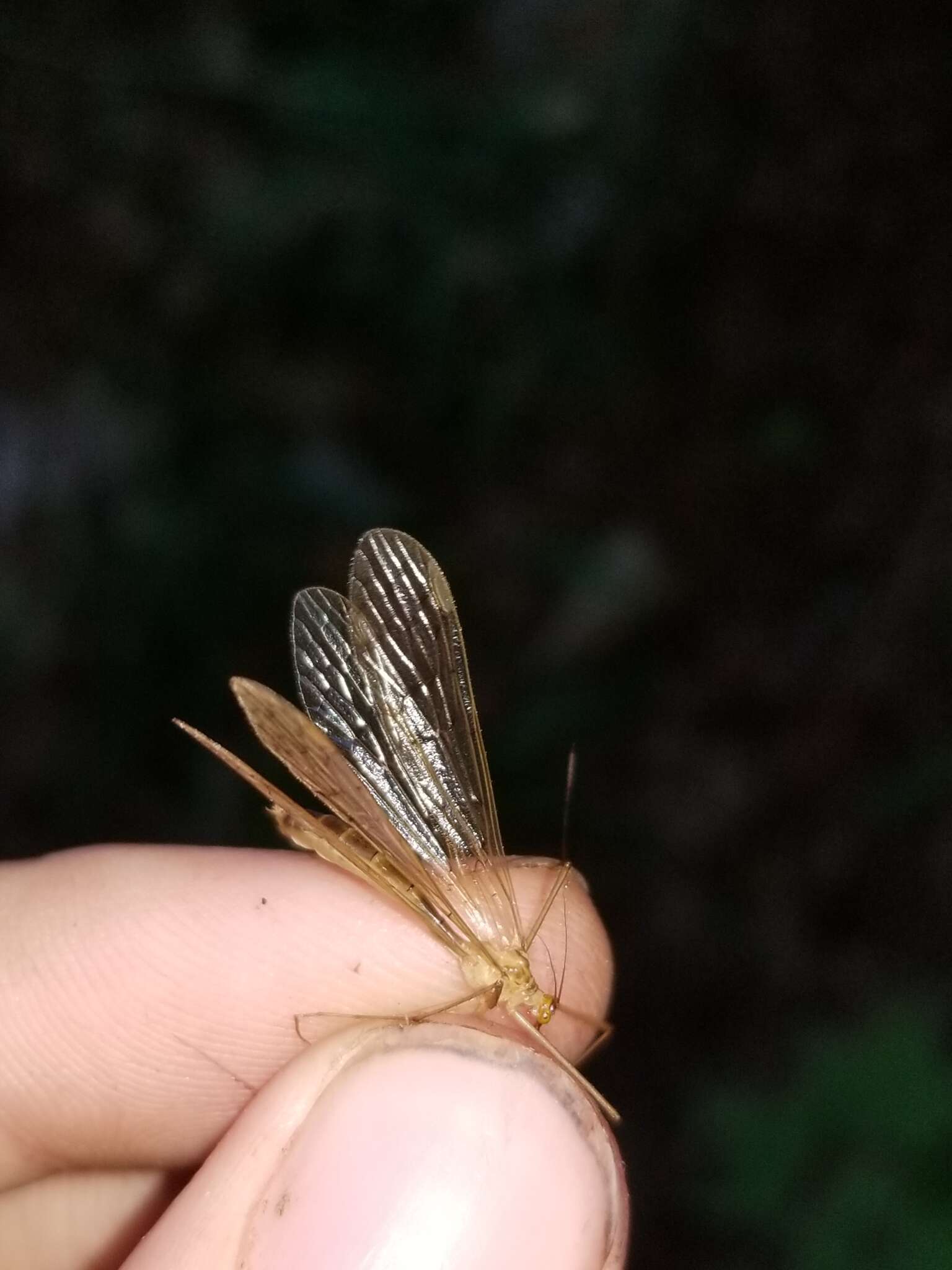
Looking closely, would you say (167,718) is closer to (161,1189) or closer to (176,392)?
(176,392)

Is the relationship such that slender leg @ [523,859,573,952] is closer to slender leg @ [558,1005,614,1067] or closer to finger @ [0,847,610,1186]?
finger @ [0,847,610,1186]

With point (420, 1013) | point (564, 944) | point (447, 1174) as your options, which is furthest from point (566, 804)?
point (447, 1174)

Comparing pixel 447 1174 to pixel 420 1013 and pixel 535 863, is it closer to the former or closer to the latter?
pixel 420 1013

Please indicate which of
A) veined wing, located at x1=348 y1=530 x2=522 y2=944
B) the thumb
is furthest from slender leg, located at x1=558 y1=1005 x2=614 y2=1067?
the thumb

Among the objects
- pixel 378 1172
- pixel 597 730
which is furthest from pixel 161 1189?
pixel 597 730

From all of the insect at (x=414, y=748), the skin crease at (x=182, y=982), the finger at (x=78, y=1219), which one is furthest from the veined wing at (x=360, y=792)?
the finger at (x=78, y=1219)

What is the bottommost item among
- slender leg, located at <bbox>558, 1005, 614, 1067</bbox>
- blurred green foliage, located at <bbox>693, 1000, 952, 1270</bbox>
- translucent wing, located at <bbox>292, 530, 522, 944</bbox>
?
blurred green foliage, located at <bbox>693, 1000, 952, 1270</bbox>

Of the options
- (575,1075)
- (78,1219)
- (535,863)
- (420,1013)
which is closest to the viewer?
(575,1075)
